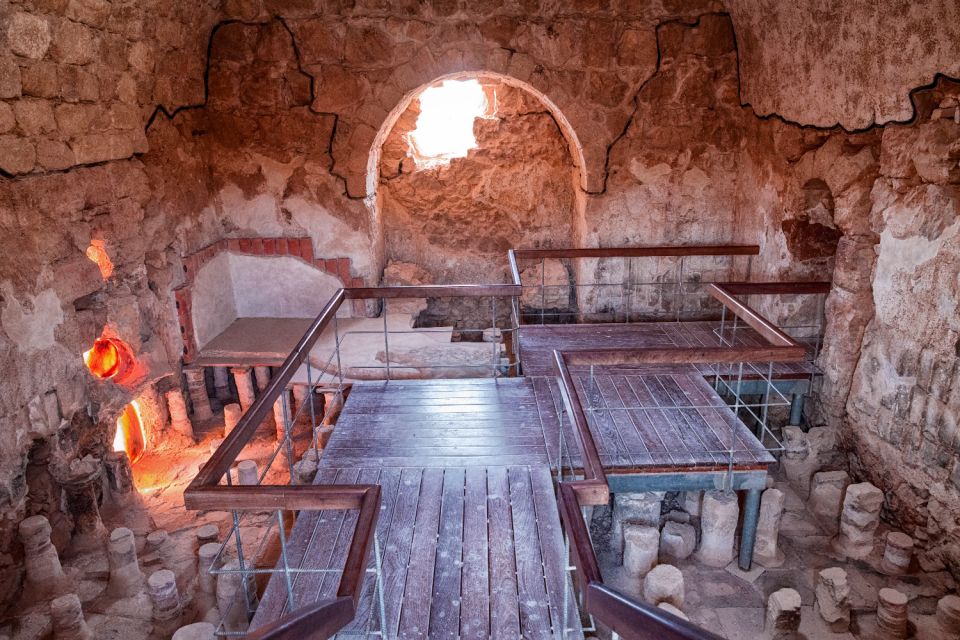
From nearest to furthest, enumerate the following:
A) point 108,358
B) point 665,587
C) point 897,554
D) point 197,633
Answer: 1. point 197,633
2. point 665,587
3. point 897,554
4. point 108,358

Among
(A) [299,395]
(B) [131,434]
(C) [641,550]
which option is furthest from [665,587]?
(B) [131,434]

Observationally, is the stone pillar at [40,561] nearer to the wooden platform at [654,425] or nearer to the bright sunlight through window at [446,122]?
the wooden platform at [654,425]

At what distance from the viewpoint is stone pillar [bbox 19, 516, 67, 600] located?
441 centimetres

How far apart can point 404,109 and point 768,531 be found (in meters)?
5.43

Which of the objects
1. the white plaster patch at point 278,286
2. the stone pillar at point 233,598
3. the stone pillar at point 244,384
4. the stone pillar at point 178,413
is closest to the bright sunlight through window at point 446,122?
the white plaster patch at point 278,286

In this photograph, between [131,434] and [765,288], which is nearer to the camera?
[765,288]

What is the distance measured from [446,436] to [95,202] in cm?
329

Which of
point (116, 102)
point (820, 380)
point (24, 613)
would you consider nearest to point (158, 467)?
point (24, 613)

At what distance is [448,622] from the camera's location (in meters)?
3.18

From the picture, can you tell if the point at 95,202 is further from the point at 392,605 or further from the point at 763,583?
the point at 763,583

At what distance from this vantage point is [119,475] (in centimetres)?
559

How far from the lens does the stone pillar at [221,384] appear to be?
24.2ft

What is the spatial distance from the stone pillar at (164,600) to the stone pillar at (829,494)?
4482 mm

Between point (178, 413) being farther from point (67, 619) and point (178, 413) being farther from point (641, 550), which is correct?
point (641, 550)
